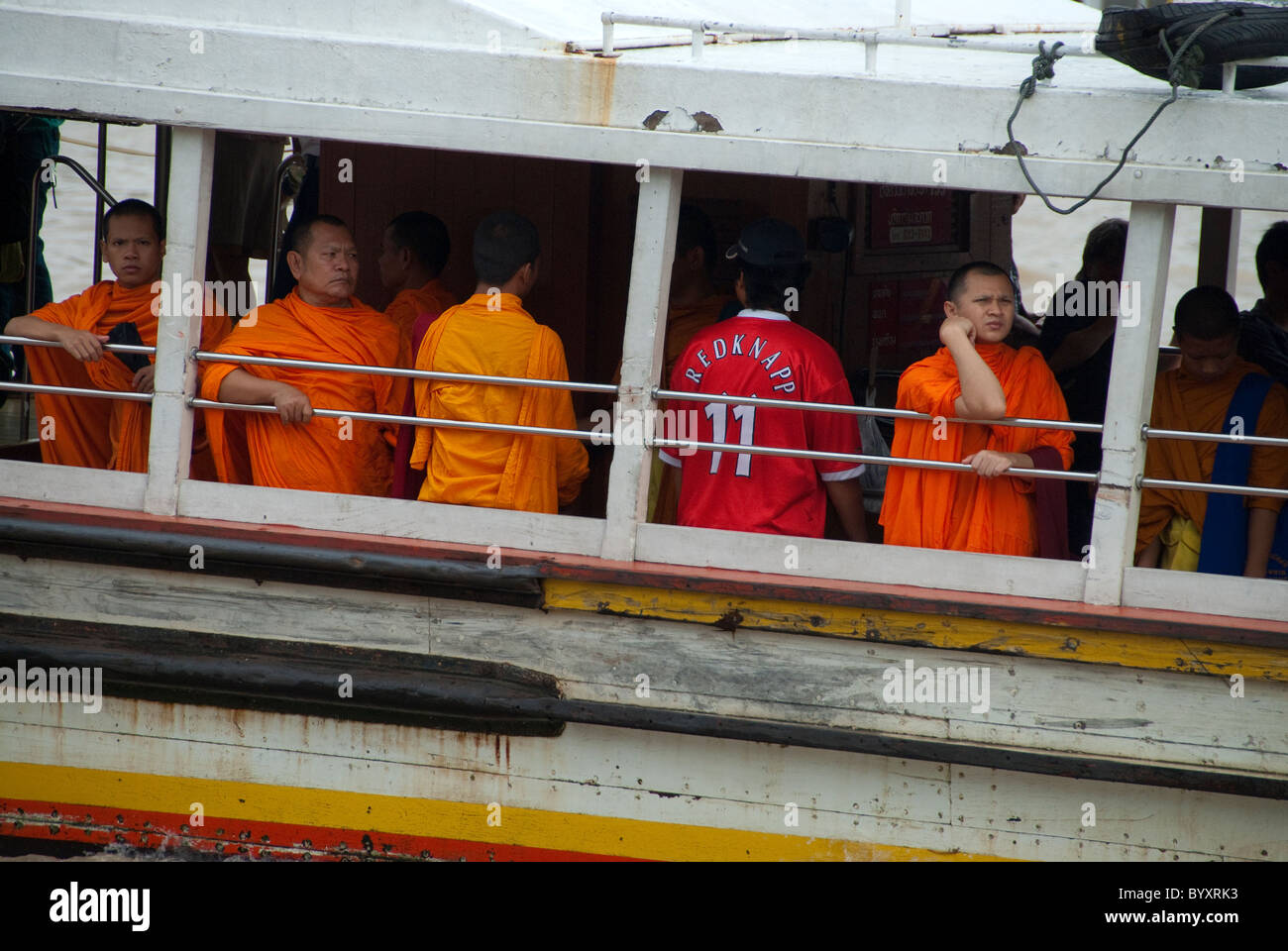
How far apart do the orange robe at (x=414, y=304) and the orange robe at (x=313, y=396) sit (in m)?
0.44

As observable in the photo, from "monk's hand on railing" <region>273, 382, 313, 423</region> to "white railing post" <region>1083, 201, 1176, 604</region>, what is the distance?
85.9 inches

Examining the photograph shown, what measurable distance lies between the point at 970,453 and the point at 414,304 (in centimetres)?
202

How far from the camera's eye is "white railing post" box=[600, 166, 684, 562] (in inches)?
136

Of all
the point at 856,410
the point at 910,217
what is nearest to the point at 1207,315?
the point at 856,410

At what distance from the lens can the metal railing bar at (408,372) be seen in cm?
344

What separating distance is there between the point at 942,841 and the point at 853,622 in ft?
2.10

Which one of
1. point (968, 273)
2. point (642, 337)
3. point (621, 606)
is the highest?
point (968, 273)

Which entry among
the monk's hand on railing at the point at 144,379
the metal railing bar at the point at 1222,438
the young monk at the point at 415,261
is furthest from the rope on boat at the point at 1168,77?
the monk's hand on railing at the point at 144,379

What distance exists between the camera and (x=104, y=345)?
381 centimetres

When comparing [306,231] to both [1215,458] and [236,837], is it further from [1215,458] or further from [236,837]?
[1215,458]

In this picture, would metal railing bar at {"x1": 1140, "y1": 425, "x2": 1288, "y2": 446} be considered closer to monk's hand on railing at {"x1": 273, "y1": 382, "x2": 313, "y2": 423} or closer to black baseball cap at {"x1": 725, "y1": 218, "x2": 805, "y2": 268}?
black baseball cap at {"x1": 725, "y1": 218, "x2": 805, "y2": 268}

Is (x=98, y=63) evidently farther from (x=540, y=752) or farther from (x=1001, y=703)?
(x=1001, y=703)

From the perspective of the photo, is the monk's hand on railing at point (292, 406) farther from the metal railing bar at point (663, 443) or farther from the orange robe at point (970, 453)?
the orange robe at point (970, 453)

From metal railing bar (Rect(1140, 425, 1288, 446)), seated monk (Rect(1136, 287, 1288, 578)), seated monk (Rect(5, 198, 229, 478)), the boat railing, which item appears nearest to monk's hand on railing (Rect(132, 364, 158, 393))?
seated monk (Rect(5, 198, 229, 478))
